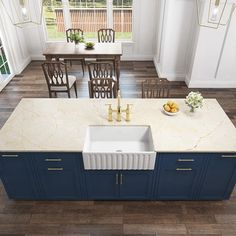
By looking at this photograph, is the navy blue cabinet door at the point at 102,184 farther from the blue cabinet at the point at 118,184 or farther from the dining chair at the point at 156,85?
the dining chair at the point at 156,85

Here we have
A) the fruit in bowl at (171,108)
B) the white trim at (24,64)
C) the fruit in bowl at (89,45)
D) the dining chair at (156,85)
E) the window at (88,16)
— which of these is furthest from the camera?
the window at (88,16)

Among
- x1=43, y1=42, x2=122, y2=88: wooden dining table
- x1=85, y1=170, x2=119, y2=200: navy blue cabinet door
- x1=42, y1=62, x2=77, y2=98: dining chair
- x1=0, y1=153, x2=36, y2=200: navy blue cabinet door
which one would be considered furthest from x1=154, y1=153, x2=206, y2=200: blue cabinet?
x1=43, y1=42, x2=122, y2=88: wooden dining table

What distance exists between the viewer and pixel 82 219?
2396 millimetres

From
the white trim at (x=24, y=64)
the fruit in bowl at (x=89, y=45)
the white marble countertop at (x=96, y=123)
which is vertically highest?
the fruit in bowl at (x=89, y=45)

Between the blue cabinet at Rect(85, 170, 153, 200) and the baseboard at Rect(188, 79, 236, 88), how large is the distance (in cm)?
316

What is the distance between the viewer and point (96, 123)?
2.39m

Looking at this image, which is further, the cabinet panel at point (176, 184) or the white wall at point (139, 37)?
the white wall at point (139, 37)

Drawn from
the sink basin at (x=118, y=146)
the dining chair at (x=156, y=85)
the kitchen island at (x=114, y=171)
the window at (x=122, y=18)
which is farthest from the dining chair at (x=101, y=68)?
the window at (x=122, y=18)

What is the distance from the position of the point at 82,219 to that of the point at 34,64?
4.81 metres

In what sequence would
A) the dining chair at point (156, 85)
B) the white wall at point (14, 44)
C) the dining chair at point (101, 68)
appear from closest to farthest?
1. the dining chair at point (156, 85)
2. the dining chair at point (101, 68)
3. the white wall at point (14, 44)

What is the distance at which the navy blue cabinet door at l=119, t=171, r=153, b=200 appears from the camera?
2247 mm

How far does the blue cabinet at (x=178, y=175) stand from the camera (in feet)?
6.95

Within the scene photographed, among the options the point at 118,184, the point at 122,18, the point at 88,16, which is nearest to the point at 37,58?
the point at 88,16

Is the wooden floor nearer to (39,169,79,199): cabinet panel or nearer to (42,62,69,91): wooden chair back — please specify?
(39,169,79,199): cabinet panel
